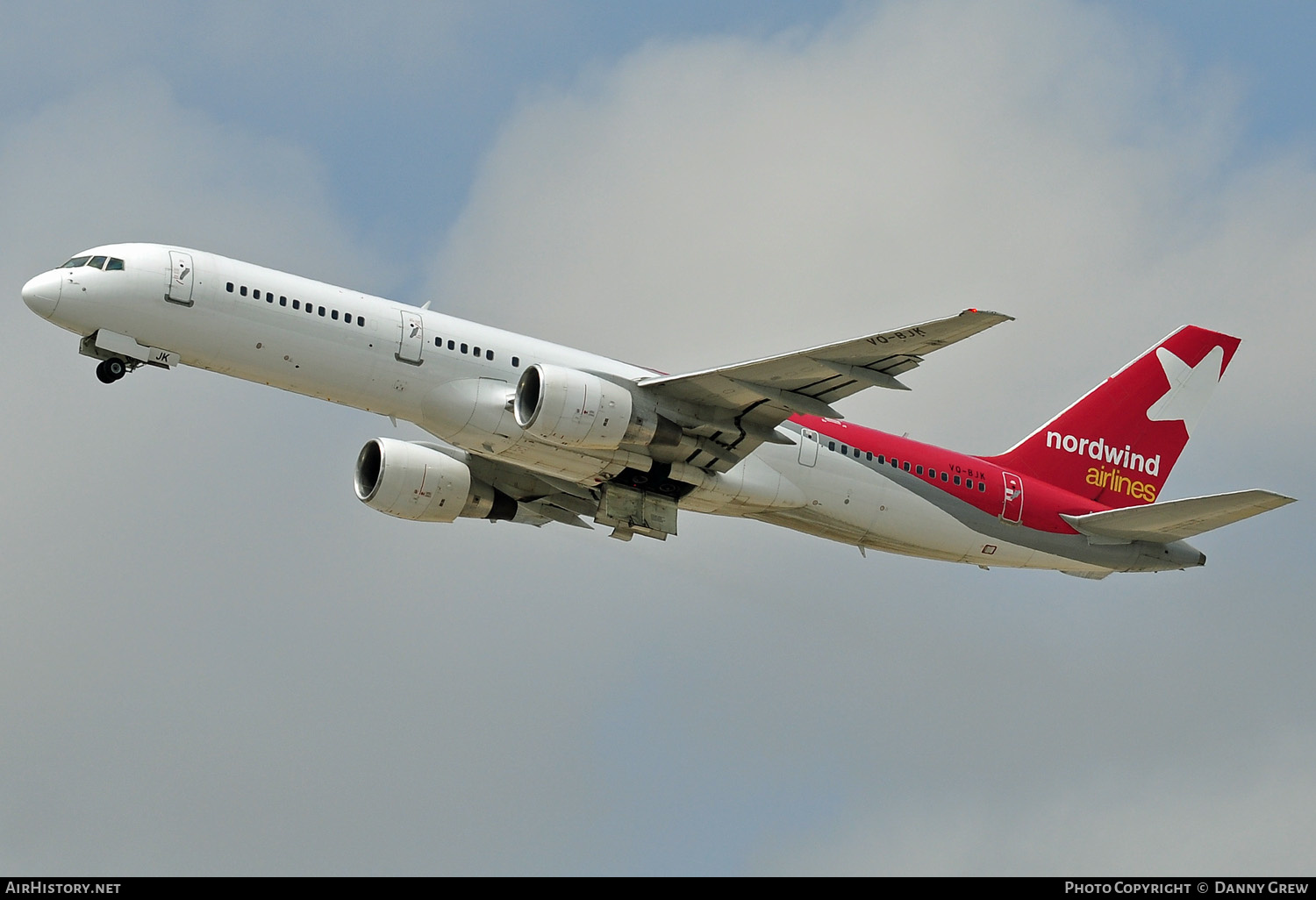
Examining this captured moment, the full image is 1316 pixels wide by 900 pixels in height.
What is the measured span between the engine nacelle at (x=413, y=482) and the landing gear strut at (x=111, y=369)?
8.42 metres

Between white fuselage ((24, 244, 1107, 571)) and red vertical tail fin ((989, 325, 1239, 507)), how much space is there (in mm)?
9171

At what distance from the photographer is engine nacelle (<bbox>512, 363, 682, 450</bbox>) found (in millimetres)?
38594

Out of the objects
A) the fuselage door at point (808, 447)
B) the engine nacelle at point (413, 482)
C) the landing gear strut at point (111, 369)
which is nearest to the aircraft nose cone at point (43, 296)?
the landing gear strut at point (111, 369)

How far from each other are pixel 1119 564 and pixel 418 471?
64.9 ft

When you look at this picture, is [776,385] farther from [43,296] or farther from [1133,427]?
[43,296]

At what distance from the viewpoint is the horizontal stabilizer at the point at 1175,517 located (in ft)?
137

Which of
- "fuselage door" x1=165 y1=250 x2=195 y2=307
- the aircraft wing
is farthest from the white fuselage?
the aircraft wing

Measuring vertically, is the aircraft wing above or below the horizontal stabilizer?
above

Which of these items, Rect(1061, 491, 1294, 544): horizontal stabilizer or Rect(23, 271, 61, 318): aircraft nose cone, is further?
Rect(1061, 491, 1294, 544): horizontal stabilizer

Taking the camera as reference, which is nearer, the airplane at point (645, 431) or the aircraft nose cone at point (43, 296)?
the aircraft nose cone at point (43, 296)

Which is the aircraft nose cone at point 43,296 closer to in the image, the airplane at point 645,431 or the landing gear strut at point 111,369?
the airplane at point 645,431

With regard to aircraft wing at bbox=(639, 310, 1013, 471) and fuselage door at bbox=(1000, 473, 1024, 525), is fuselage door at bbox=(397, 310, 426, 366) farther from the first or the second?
fuselage door at bbox=(1000, 473, 1024, 525)

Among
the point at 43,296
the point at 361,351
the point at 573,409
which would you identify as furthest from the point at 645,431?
the point at 43,296

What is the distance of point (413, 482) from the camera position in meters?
45.0
